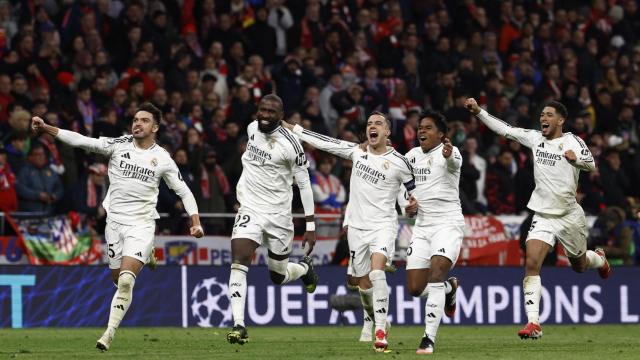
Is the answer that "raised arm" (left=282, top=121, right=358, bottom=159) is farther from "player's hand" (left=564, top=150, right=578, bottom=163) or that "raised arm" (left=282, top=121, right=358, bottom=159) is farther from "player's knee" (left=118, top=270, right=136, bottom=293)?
"player's knee" (left=118, top=270, right=136, bottom=293)

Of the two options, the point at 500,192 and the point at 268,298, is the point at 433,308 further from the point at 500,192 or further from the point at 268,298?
the point at 500,192

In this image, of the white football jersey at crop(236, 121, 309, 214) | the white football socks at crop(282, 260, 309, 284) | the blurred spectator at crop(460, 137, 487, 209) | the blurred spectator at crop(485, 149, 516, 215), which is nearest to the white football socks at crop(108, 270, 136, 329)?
the white football jersey at crop(236, 121, 309, 214)

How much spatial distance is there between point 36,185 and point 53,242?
1027 mm

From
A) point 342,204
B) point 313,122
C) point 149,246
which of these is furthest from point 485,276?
point 149,246

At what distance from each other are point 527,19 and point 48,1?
36.7ft

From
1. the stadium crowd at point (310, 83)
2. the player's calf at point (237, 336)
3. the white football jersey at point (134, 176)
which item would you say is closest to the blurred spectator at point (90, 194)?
the stadium crowd at point (310, 83)

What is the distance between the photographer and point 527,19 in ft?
106

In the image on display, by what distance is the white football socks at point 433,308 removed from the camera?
15.7m

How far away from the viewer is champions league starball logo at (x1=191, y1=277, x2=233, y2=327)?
74.1 feet

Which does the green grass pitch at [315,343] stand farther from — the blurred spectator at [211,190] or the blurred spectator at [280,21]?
the blurred spectator at [280,21]

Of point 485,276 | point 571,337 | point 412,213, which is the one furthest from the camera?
point 485,276

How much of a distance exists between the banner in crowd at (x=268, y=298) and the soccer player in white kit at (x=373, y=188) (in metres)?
4.87

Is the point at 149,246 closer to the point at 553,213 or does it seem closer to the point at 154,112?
the point at 154,112

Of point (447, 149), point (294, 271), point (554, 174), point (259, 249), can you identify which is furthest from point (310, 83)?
point (447, 149)
